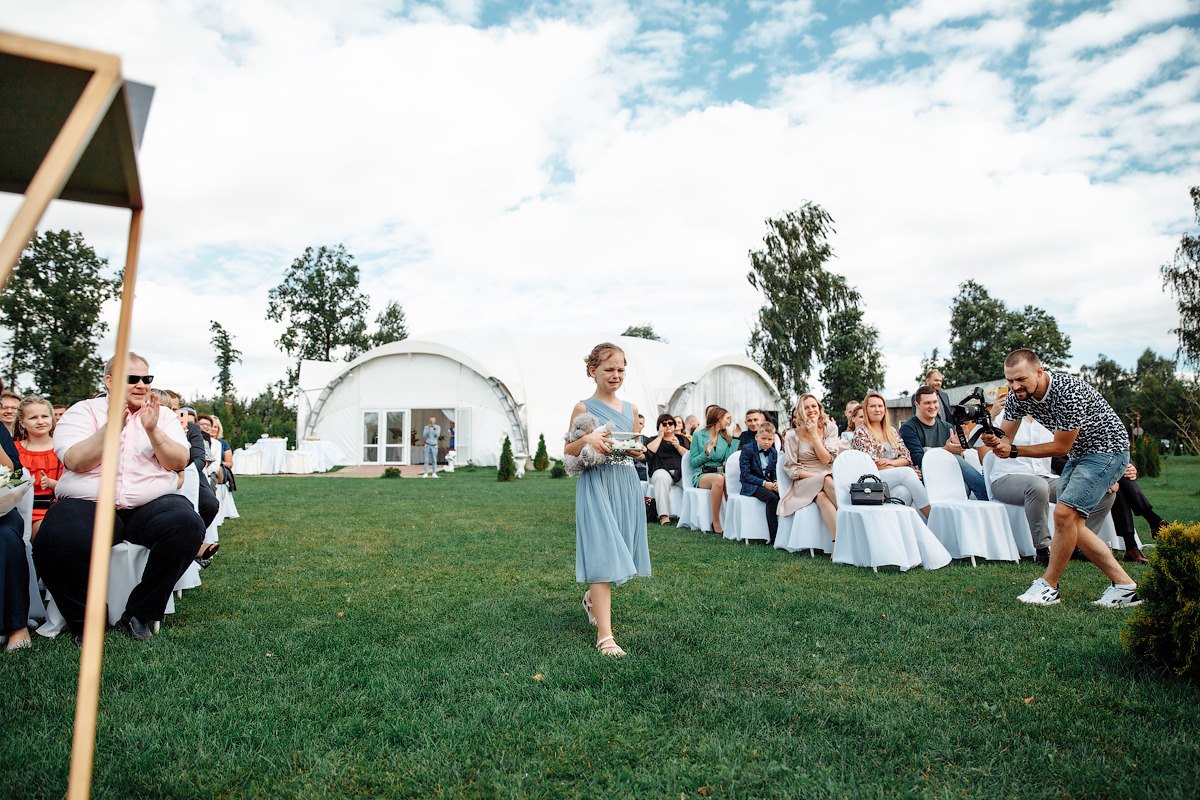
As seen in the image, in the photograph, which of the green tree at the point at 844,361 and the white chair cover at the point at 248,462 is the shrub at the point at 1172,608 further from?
the green tree at the point at 844,361

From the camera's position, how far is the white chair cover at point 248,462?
2105 centimetres

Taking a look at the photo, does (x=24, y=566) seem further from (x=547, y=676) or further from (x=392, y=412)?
(x=392, y=412)

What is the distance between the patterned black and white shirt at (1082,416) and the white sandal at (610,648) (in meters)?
3.41

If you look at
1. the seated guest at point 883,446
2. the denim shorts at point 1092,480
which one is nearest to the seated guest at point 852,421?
the seated guest at point 883,446

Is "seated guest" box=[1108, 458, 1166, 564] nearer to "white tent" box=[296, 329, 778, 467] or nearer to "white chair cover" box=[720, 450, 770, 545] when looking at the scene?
"white chair cover" box=[720, 450, 770, 545]

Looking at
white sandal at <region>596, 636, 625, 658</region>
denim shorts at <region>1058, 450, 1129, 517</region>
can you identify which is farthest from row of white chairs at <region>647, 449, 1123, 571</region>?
white sandal at <region>596, 636, 625, 658</region>

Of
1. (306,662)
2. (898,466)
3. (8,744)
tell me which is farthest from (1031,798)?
(898,466)

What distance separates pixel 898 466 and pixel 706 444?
8.54 feet

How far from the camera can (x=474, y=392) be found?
2548cm

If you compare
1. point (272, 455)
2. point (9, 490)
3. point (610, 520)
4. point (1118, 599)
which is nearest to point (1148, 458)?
point (1118, 599)

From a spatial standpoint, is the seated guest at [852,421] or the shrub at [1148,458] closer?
the seated guest at [852,421]

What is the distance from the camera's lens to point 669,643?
3.79 m

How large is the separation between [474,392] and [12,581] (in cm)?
2186

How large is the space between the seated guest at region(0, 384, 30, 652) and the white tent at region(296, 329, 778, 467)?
20.9m
